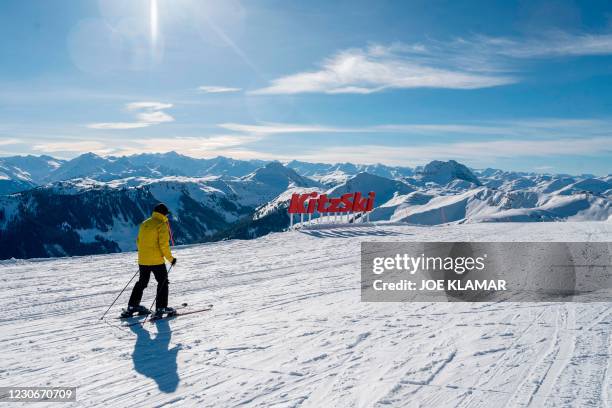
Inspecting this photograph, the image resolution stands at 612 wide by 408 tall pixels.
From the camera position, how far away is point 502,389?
17.8 ft

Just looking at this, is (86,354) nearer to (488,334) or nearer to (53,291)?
(53,291)

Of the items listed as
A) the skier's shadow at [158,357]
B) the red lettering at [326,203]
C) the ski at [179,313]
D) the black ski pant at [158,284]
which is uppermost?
the red lettering at [326,203]

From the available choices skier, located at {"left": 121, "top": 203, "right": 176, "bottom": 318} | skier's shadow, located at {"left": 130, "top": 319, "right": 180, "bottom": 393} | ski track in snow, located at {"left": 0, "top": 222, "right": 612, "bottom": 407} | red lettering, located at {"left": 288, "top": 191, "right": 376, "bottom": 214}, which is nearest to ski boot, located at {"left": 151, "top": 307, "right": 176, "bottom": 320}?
skier, located at {"left": 121, "top": 203, "right": 176, "bottom": 318}

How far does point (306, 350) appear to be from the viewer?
6898 mm

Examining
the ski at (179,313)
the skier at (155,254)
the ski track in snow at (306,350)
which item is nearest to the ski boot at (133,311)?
the skier at (155,254)

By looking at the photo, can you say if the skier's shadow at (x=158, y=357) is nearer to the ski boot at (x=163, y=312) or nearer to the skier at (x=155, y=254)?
the ski boot at (x=163, y=312)

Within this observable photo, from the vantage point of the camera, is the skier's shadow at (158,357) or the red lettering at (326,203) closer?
the skier's shadow at (158,357)

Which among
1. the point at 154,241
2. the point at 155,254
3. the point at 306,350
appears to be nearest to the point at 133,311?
the point at 155,254

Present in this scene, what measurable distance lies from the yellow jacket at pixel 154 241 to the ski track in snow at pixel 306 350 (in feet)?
4.33

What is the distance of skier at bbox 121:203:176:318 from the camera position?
29.2ft

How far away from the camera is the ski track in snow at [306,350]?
5371 millimetres

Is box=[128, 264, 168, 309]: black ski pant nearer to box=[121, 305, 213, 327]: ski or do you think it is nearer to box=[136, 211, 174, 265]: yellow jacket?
box=[136, 211, 174, 265]: yellow jacket

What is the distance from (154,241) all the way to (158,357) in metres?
2.85

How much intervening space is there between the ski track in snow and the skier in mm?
467
